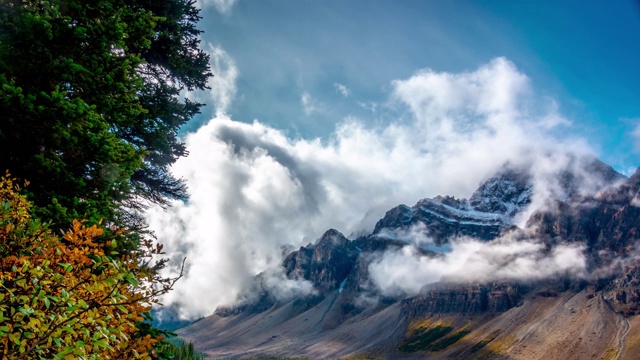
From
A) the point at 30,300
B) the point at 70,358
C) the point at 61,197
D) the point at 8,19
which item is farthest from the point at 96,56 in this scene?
the point at 70,358

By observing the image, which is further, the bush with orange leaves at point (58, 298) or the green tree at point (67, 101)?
the green tree at point (67, 101)

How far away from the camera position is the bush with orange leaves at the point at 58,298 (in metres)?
3.58

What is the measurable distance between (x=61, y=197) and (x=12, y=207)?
292 centimetres

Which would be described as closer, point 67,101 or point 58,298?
point 58,298

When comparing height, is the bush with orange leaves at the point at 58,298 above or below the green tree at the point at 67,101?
below

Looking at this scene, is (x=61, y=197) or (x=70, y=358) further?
(x=61, y=197)

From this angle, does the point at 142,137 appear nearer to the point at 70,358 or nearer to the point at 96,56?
the point at 96,56

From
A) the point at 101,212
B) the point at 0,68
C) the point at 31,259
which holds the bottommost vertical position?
the point at 31,259

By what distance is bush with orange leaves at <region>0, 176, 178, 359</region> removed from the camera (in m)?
3.58

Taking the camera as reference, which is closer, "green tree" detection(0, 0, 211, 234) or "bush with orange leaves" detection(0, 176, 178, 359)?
"bush with orange leaves" detection(0, 176, 178, 359)

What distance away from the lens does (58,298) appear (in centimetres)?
362

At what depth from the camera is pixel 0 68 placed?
844 cm

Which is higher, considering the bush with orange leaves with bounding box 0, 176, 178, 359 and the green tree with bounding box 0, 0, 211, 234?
the green tree with bounding box 0, 0, 211, 234

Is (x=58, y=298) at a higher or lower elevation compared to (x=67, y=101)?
lower
